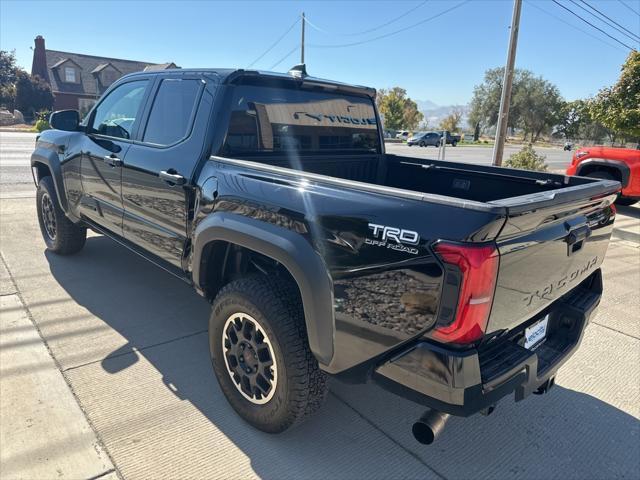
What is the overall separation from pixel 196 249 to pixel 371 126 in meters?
1.93

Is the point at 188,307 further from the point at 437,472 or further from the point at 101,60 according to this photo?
the point at 101,60

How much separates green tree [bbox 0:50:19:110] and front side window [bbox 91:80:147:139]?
42.3m

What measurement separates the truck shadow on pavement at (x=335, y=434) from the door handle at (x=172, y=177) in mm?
1243

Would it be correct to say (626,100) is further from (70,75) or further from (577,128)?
(577,128)

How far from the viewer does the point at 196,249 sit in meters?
2.75

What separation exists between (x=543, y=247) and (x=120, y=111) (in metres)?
3.46

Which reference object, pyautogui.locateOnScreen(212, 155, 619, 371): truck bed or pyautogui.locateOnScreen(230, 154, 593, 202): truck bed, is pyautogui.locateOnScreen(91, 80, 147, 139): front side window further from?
pyautogui.locateOnScreen(212, 155, 619, 371): truck bed

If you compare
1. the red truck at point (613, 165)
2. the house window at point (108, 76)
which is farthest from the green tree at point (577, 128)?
the red truck at point (613, 165)

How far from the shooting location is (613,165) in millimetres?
8641

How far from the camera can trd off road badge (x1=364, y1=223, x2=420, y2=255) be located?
5.66 ft

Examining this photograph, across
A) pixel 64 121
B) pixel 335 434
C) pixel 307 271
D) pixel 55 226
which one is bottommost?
pixel 335 434

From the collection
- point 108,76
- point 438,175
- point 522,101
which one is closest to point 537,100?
point 522,101

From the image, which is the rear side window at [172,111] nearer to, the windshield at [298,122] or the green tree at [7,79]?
the windshield at [298,122]

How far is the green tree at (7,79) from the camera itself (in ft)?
125
